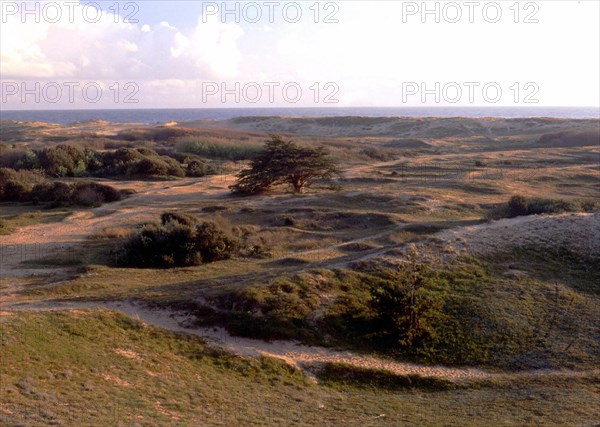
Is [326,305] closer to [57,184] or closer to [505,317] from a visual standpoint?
[505,317]

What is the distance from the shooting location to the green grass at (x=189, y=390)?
9023mm

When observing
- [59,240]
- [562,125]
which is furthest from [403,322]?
[562,125]

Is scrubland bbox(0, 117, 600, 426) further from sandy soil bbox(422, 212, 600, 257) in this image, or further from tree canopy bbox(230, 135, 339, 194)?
tree canopy bbox(230, 135, 339, 194)

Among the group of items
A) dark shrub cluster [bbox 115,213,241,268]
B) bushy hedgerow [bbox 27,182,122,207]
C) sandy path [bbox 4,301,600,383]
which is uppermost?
bushy hedgerow [bbox 27,182,122,207]

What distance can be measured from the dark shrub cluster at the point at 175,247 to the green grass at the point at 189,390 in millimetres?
6729

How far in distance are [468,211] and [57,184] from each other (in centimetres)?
2167

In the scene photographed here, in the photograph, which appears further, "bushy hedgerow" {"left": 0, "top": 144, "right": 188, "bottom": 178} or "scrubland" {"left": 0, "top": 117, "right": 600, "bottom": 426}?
"bushy hedgerow" {"left": 0, "top": 144, "right": 188, "bottom": 178}

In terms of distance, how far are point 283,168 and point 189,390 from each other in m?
26.2

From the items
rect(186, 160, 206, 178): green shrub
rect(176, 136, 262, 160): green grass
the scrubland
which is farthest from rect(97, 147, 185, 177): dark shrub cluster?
the scrubland

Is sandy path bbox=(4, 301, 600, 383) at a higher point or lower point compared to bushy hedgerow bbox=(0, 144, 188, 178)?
lower

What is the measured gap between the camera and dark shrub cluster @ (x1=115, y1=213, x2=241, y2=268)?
20422 millimetres

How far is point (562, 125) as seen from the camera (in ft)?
295

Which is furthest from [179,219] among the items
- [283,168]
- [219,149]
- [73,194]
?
[219,149]

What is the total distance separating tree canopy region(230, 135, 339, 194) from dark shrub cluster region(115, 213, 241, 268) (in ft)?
46.7
